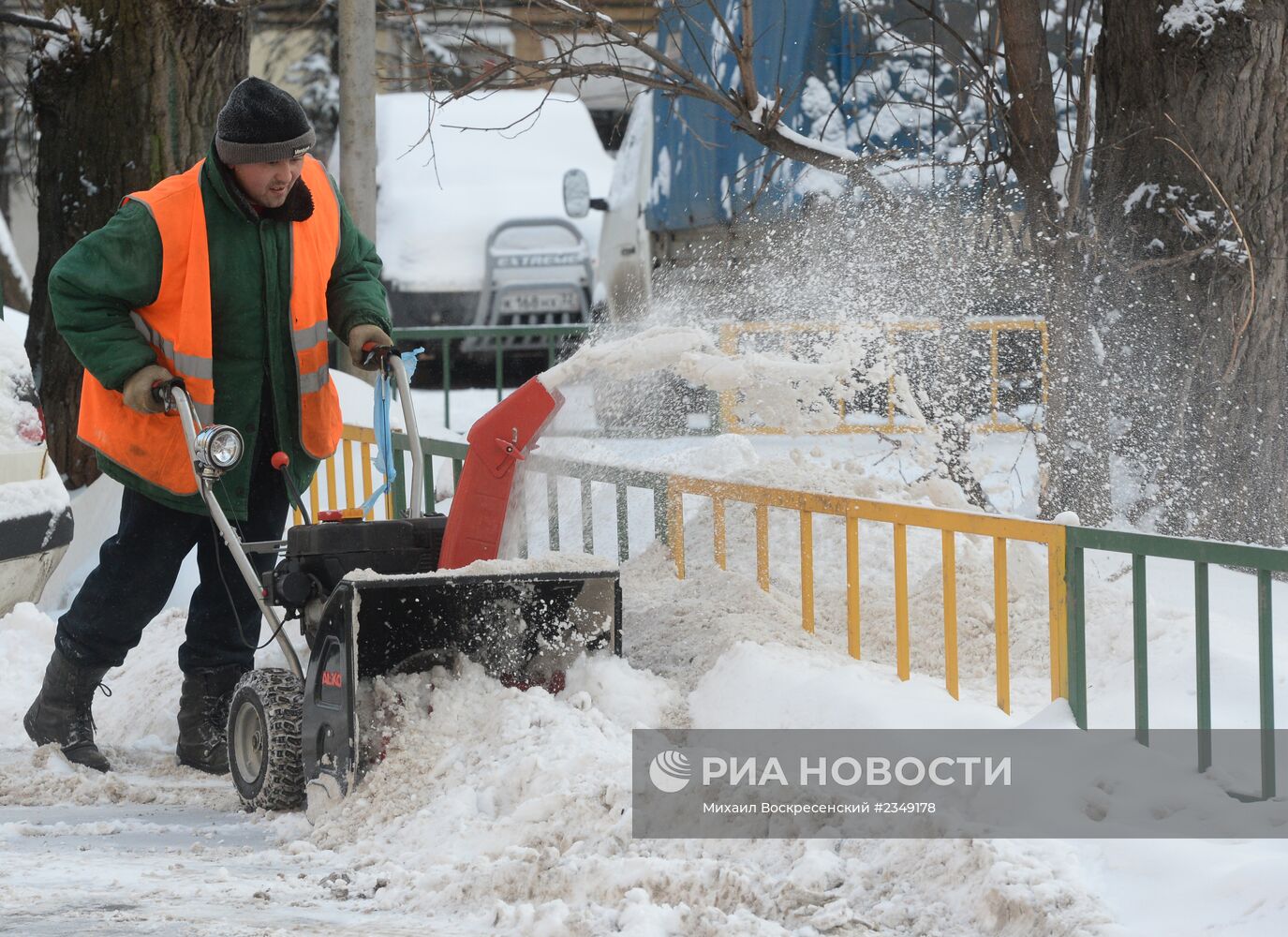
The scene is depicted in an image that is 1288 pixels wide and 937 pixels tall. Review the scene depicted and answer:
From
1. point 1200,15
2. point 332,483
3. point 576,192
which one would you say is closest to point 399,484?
point 332,483

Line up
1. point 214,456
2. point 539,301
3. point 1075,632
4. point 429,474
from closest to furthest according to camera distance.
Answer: point 1075,632, point 214,456, point 429,474, point 539,301

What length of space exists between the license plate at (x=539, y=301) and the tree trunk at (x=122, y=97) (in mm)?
4386

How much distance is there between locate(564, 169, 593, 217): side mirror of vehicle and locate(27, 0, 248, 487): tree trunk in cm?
337

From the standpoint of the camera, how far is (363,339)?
4.70 metres

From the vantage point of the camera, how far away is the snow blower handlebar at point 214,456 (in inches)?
163

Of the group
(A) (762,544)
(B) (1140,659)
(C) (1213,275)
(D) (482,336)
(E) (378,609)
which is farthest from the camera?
(D) (482,336)

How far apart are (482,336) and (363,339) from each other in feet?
25.3

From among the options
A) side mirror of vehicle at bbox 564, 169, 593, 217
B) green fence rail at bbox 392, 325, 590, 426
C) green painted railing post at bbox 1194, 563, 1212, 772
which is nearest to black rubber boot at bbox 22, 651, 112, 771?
green painted railing post at bbox 1194, 563, 1212, 772

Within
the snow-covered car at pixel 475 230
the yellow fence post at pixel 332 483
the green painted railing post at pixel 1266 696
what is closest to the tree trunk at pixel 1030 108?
the yellow fence post at pixel 332 483

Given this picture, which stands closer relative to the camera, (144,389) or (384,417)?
(144,389)

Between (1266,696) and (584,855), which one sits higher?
(1266,696)

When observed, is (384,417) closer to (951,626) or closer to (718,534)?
(718,534)

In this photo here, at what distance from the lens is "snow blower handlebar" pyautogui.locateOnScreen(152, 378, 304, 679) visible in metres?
4.15

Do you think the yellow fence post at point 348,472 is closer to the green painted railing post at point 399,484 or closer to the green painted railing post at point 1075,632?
the green painted railing post at point 399,484
